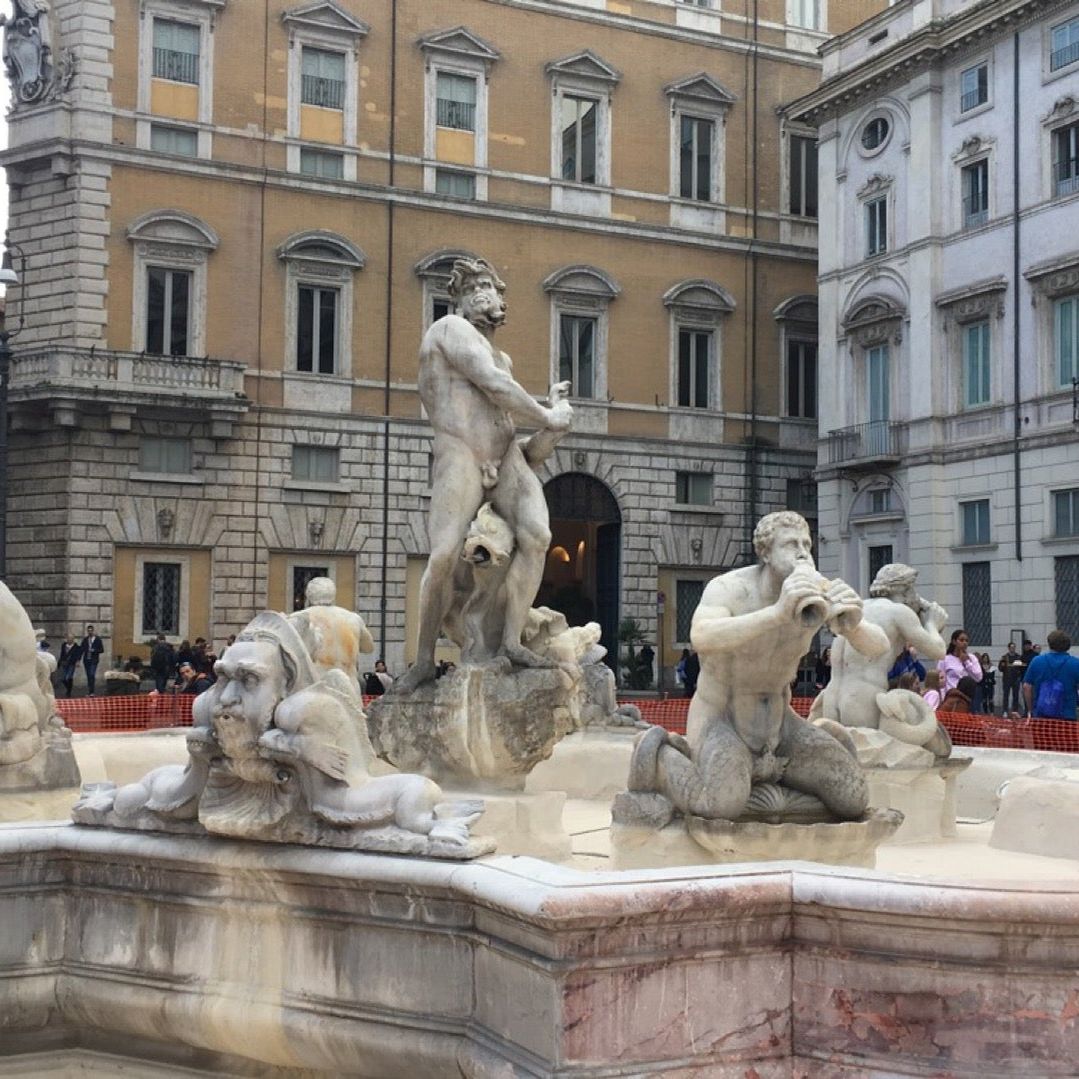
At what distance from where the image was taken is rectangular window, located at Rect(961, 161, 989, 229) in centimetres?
2977

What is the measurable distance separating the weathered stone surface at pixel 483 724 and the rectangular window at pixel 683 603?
89.6 ft

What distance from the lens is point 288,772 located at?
3.74m

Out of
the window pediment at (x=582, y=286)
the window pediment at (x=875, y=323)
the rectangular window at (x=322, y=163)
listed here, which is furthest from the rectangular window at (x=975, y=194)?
the rectangular window at (x=322, y=163)

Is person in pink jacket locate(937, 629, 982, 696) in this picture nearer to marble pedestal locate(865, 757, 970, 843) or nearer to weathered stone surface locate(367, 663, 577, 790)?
marble pedestal locate(865, 757, 970, 843)

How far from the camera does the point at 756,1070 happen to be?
3287mm

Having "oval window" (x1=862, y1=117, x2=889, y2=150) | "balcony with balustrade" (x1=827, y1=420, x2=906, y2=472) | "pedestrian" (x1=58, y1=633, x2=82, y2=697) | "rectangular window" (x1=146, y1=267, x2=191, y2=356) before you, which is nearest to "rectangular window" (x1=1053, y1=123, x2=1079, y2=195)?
"oval window" (x1=862, y1=117, x2=889, y2=150)

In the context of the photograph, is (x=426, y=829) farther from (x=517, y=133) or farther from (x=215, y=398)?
(x=517, y=133)

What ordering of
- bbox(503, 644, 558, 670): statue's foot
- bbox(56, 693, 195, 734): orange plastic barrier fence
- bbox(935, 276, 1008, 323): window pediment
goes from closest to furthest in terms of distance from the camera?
bbox(503, 644, 558, 670): statue's foot
bbox(56, 693, 195, 734): orange plastic barrier fence
bbox(935, 276, 1008, 323): window pediment

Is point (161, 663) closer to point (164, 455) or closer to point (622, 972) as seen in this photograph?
point (164, 455)

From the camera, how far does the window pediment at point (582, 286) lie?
33594 mm

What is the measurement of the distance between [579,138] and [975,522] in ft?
39.7

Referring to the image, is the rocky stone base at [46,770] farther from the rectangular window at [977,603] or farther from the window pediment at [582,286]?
the window pediment at [582,286]

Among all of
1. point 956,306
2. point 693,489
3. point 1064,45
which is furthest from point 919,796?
point 693,489

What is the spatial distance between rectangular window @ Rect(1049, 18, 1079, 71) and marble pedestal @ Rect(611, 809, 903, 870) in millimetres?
25603
